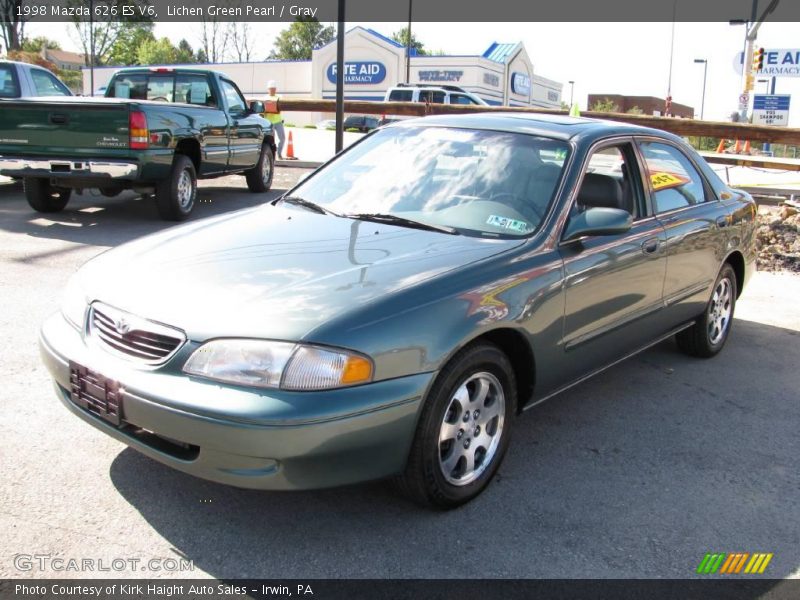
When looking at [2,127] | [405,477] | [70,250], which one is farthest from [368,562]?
[2,127]

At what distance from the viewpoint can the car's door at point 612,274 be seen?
12.2 feet

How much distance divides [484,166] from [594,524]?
6.08 ft

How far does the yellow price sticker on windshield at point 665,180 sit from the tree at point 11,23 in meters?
52.1

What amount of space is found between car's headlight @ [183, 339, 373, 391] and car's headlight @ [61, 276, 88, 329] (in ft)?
2.50

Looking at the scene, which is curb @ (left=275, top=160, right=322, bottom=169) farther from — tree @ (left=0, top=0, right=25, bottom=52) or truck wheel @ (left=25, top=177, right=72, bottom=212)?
tree @ (left=0, top=0, right=25, bottom=52)

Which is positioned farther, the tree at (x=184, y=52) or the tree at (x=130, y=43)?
the tree at (x=184, y=52)

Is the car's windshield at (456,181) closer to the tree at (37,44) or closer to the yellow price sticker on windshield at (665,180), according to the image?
the yellow price sticker on windshield at (665,180)

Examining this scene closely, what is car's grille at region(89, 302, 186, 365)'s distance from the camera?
2.80 m

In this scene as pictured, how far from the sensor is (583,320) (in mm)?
3775

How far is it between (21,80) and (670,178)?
33.2 feet

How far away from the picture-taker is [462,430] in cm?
318

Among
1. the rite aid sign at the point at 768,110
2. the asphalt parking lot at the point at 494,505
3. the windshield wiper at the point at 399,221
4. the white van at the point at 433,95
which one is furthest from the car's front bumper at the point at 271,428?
the rite aid sign at the point at 768,110

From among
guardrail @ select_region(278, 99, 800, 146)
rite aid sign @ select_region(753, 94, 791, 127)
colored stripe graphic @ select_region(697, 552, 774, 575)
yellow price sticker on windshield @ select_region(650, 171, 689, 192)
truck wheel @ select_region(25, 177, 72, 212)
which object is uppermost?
rite aid sign @ select_region(753, 94, 791, 127)

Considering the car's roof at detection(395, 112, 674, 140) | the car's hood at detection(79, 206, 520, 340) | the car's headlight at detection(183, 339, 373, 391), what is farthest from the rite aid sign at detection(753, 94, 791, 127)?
the car's headlight at detection(183, 339, 373, 391)
